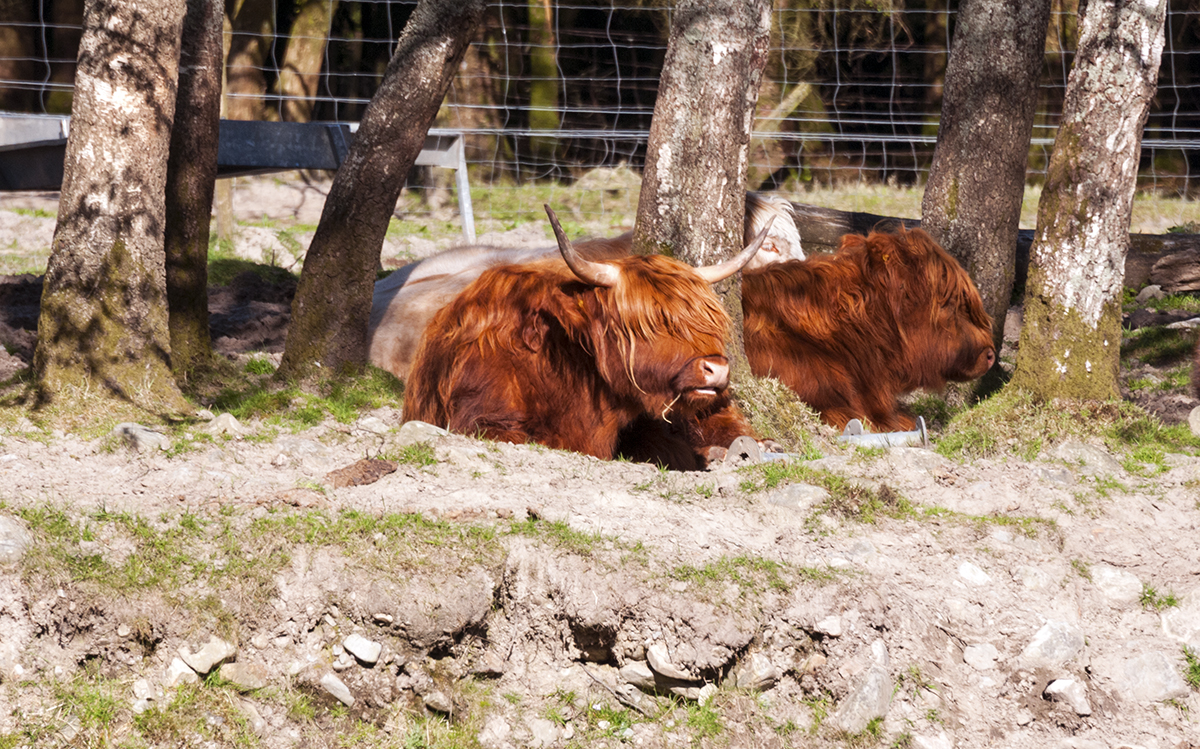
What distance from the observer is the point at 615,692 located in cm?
364

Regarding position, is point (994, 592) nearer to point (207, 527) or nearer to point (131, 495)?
point (207, 527)

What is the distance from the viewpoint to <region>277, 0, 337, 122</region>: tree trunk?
56.3 ft

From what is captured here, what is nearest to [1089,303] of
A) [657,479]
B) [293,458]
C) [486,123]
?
[657,479]

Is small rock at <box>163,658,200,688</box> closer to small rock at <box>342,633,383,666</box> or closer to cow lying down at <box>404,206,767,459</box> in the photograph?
small rock at <box>342,633,383,666</box>

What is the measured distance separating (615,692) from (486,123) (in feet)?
52.1

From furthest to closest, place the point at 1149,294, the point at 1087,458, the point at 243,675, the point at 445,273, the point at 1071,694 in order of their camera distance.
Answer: the point at 1149,294 → the point at 445,273 → the point at 1087,458 → the point at 1071,694 → the point at 243,675

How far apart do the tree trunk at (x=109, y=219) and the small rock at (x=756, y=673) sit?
9.22 ft

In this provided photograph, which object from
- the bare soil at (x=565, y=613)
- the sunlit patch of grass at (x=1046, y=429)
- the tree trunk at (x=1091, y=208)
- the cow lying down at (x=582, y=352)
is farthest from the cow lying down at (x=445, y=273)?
the bare soil at (x=565, y=613)

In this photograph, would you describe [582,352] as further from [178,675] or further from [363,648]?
[178,675]

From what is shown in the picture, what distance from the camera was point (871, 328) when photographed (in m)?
6.43

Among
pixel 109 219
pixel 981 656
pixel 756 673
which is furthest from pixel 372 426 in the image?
pixel 981 656

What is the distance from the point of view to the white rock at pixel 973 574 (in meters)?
3.88

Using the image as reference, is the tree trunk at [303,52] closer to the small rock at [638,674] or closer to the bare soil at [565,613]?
the bare soil at [565,613]

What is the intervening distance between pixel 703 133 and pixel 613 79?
12.8 meters
